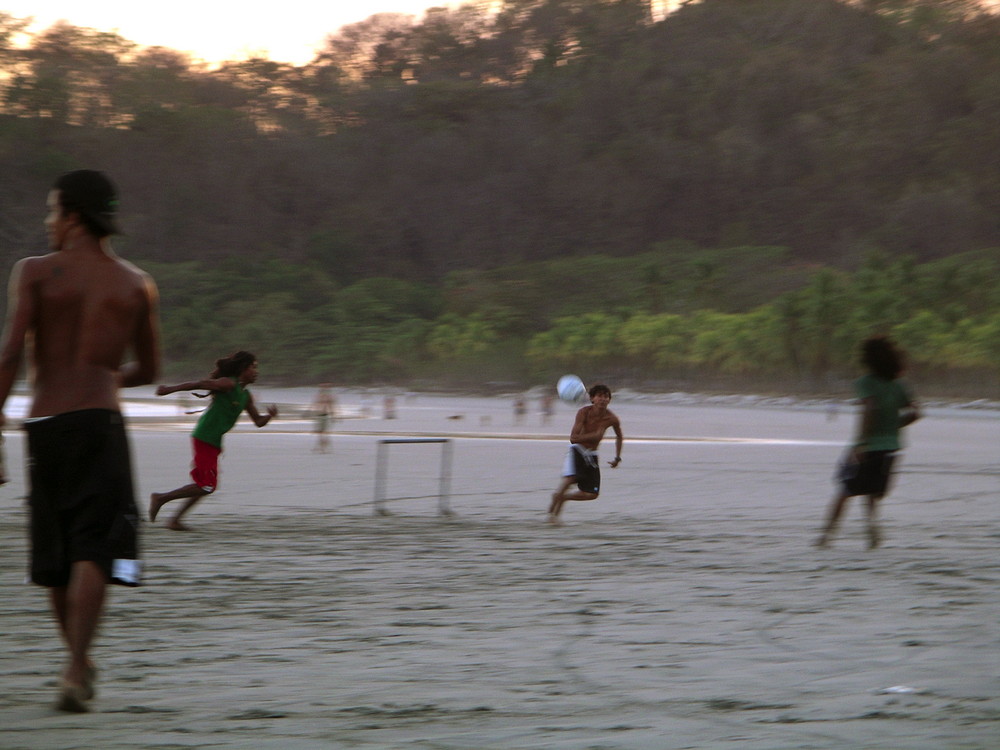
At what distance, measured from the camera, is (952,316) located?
52.9 m

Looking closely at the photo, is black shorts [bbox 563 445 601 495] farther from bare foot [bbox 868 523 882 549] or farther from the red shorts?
the red shorts

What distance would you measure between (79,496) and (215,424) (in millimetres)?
5099

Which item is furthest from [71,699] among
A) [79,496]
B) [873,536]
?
[873,536]

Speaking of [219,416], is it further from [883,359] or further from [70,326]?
[70,326]

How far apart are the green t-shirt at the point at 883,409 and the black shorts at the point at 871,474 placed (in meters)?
0.05

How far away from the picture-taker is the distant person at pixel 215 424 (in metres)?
8.48

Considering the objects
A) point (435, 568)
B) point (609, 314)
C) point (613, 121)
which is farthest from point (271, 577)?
point (613, 121)

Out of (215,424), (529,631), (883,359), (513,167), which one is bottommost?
(529,631)

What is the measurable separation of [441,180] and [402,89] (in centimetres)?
1044

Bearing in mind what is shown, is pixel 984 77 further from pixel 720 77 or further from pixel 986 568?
pixel 986 568

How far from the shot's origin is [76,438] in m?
3.49

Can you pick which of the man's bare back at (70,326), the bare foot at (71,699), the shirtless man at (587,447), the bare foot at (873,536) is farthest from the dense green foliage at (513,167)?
the bare foot at (71,699)

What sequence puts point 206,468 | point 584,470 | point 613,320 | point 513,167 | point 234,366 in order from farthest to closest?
point 513,167
point 613,320
point 584,470
point 234,366
point 206,468

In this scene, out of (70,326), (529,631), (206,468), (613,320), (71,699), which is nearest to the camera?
(71,699)
